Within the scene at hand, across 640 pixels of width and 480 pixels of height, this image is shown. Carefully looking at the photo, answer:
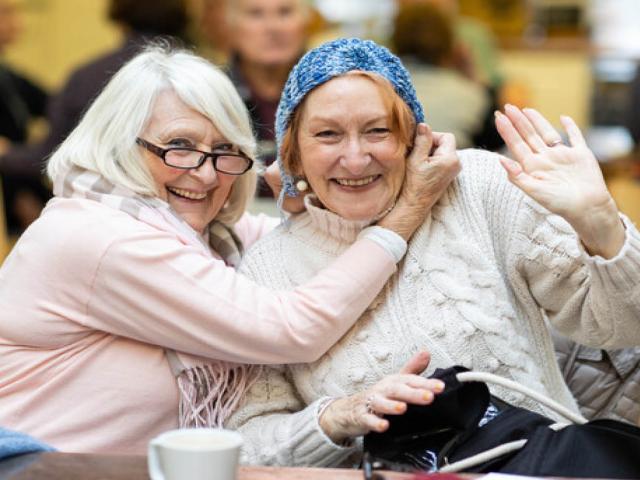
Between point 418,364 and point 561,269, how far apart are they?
33 centimetres

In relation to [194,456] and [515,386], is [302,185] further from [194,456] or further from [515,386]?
[194,456]

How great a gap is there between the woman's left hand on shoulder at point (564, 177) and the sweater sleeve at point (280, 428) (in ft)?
1.67

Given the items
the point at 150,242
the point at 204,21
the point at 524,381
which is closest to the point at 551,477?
the point at 524,381

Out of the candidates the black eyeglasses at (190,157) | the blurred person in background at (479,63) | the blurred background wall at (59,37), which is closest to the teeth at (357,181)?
the black eyeglasses at (190,157)

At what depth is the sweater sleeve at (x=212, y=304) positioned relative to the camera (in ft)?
6.12

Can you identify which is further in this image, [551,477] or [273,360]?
[273,360]

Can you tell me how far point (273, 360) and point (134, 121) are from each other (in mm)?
516

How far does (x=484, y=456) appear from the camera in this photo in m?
1.64

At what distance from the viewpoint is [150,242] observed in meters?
1.88

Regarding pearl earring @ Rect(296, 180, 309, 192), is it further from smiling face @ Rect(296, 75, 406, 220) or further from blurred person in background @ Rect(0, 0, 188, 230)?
blurred person in background @ Rect(0, 0, 188, 230)

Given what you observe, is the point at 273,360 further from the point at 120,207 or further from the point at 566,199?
the point at 566,199

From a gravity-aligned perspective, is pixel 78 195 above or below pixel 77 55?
above

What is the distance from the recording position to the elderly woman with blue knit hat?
1854 mm

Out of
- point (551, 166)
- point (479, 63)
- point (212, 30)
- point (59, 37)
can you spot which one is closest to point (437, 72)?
point (479, 63)
